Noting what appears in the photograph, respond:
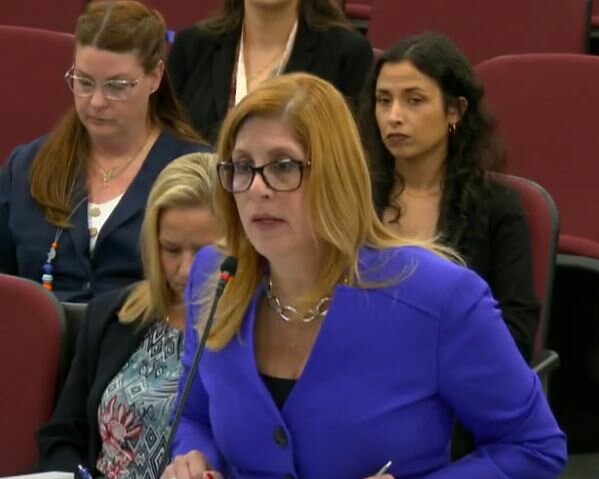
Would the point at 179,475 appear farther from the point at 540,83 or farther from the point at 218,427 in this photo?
the point at 540,83

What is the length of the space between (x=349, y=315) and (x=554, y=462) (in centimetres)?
27

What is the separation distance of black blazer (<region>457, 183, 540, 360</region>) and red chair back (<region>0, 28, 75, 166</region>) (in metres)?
1.24

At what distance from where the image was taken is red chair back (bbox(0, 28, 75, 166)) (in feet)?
→ 10.9

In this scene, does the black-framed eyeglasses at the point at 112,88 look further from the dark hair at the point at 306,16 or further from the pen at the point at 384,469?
the pen at the point at 384,469

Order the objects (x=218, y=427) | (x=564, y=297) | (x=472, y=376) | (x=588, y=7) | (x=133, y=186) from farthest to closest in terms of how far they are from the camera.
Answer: (x=588, y=7) < (x=564, y=297) < (x=133, y=186) < (x=218, y=427) < (x=472, y=376)

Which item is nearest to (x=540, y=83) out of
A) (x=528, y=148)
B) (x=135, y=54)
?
(x=528, y=148)

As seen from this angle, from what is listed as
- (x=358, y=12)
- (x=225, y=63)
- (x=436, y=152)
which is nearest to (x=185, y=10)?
(x=358, y=12)

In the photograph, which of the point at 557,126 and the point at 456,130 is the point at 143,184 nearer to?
the point at 456,130

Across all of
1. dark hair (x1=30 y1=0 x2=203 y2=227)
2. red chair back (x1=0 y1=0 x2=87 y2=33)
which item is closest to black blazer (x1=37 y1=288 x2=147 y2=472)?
dark hair (x1=30 y1=0 x2=203 y2=227)

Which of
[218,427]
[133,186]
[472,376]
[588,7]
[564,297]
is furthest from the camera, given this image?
[588,7]

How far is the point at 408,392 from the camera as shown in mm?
1496

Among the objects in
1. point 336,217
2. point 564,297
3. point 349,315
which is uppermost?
point 336,217

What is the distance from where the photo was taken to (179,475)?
61.2 inches

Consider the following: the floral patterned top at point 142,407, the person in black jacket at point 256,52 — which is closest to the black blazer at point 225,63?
the person in black jacket at point 256,52
